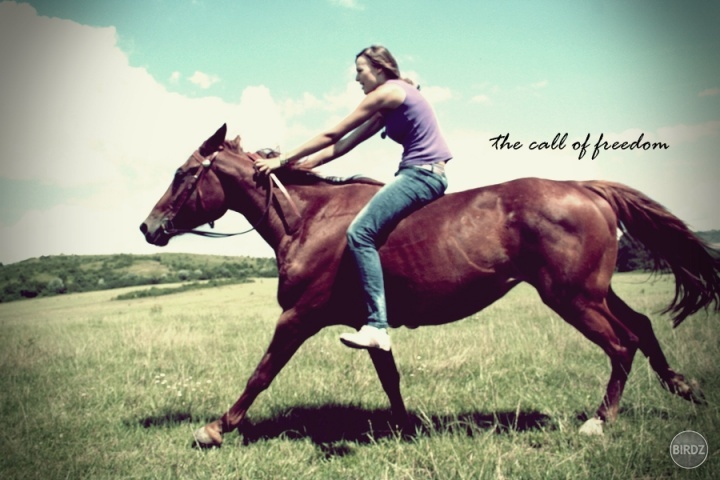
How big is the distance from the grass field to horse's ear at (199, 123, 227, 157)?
→ 8.77 feet

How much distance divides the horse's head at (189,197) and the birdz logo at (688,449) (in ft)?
14.1

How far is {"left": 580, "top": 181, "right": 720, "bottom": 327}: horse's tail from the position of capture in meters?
4.46

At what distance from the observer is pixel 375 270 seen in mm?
4129

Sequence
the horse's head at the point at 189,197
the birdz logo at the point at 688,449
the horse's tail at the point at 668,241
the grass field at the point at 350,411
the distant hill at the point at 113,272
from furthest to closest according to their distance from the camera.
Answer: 1. the distant hill at the point at 113,272
2. the horse's head at the point at 189,197
3. the horse's tail at the point at 668,241
4. the grass field at the point at 350,411
5. the birdz logo at the point at 688,449

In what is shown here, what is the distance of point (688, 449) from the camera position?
3.47 metres

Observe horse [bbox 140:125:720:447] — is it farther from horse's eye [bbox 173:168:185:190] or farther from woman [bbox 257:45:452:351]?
woman [bbox 257:45:452:351]

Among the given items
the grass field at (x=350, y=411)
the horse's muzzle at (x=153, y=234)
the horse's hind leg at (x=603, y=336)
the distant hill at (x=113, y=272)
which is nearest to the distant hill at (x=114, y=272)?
the distant hill at (x=113, y=272)

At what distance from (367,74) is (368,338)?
2.31 metres

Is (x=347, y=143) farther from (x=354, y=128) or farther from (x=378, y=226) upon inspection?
(x=378, y=226)

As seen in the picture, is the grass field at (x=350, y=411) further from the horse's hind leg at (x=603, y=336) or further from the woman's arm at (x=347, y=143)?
the woman's arm at (x=347, y=143)

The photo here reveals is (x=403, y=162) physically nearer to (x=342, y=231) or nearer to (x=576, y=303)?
(x=342, y=231)

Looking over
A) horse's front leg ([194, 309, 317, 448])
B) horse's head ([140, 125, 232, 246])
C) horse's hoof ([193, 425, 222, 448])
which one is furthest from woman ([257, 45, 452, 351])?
horse's hoof ([193, 425, 222, 448])

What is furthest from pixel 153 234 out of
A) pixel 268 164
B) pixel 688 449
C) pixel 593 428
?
pixel 688 449

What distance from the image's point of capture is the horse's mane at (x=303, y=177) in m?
4.87
